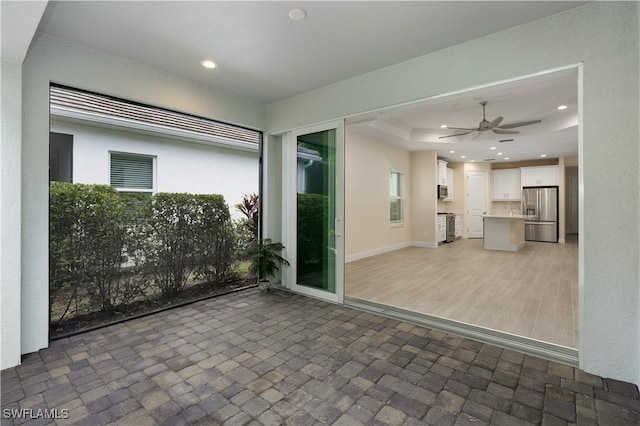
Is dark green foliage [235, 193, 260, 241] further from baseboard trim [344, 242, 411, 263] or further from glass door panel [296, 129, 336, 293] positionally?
baseboard trim [344, 242, 411, 263]

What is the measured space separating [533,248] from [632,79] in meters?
7.60

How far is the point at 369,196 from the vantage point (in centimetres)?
729

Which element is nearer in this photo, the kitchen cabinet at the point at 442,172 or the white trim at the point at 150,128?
the white trim at the point at 150,128

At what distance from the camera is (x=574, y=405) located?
6.23 ft

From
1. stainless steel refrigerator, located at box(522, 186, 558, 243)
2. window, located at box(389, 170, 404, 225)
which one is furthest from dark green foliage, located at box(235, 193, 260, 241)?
stainless steel refrigerator, located at box(522, 186, 558, 243)

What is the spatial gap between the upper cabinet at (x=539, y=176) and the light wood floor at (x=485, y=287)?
325 centimetres

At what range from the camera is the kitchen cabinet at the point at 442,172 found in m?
9.32

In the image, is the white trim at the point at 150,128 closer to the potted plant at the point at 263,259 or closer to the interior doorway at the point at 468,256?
the potted plant at the point at 263,259

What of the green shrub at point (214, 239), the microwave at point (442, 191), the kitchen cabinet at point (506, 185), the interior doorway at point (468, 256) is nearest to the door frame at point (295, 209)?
the interior doorway at point (468, 256)

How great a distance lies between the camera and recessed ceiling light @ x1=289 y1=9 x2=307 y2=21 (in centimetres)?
238

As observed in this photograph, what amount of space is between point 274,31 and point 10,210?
8.97 ft

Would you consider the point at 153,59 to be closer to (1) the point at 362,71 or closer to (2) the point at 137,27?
(2) the point at 137,27

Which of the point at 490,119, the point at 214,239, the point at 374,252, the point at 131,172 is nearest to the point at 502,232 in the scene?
the point at 490,119

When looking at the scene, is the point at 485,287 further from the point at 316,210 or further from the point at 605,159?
the point at 316,210
